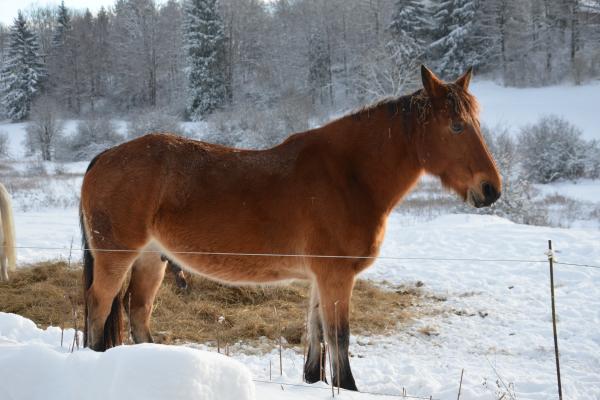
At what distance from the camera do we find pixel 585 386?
4008mm

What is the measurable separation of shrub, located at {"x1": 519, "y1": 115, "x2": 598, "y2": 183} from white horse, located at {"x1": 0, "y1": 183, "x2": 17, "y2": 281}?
20.0 meters

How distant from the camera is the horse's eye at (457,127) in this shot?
11.2ft

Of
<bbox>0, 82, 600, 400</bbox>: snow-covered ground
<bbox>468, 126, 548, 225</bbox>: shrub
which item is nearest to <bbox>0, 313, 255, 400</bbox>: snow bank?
<bbox>0, 82, 600, 400</bbox>: snow-covered ground

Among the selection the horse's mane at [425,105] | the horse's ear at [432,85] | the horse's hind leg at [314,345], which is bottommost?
the horse's hind leg at [314,345]

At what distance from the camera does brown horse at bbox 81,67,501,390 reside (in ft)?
11.3

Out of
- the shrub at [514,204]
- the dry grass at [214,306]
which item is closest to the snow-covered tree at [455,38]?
the shrub at [514,204]

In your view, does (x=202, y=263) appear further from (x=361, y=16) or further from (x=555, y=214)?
(x=361, y=16)

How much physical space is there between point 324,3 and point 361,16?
4.80 meters

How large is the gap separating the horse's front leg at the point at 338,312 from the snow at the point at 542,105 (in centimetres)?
2503

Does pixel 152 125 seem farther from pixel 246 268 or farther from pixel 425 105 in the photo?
pixel 425 105

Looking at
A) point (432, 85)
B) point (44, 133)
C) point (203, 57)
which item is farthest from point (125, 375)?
point (203, 57)

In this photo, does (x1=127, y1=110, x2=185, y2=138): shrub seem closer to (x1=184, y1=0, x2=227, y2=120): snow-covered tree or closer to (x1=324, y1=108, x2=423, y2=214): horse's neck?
(x1=184, y1=0, x2=227, y2=120): snow-covered tree

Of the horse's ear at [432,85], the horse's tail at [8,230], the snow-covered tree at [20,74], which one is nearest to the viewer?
the horse's ear at [432,85]

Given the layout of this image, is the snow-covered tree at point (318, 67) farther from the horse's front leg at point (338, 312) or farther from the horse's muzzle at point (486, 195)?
the horse's front leg at point (338, 312)
